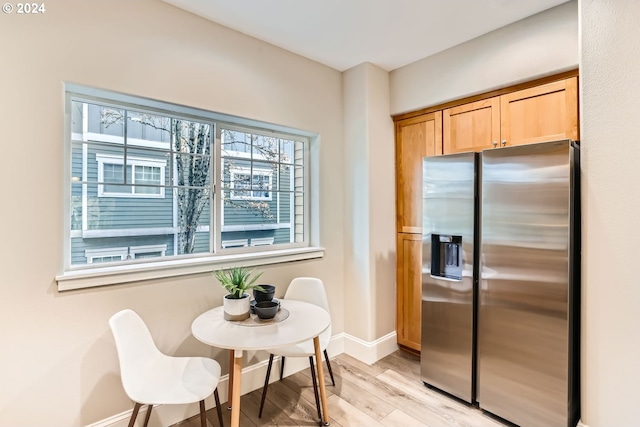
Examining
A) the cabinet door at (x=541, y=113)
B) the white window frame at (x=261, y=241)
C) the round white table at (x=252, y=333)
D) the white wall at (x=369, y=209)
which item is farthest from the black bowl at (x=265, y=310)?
the cabinet door at (x=541, y=113)

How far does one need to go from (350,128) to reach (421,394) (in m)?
2.27

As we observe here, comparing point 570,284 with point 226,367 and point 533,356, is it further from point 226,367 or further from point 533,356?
point 226,367

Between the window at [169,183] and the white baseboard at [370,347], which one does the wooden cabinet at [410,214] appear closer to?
the white baseboard at [370,347]

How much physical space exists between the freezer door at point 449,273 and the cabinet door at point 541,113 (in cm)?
50

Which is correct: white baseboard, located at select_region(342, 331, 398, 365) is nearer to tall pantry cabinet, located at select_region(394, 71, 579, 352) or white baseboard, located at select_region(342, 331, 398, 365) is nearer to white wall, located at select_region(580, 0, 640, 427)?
tall pantry cabinet, located at select_region(394, 71, 579, 352)

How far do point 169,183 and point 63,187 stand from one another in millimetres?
614

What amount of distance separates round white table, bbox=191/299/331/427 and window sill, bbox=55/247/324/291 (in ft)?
1.02

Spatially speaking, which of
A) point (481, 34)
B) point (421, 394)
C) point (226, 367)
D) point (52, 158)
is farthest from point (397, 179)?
point (52, 158)

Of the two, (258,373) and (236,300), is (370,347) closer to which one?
(258,373)

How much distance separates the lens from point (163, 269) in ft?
6.43

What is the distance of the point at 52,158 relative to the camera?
164 centimetres

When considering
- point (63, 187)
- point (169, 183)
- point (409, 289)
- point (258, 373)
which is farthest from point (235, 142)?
point (409, 289)

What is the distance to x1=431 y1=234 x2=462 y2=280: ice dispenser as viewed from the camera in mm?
2252

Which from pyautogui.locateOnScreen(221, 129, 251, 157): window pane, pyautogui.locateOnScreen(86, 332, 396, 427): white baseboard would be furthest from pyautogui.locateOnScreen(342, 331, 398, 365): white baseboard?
pyautogui.locateOnScreen(221, 129, 251, 157): window pane
